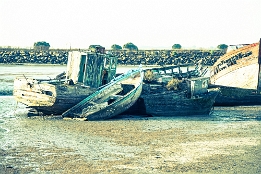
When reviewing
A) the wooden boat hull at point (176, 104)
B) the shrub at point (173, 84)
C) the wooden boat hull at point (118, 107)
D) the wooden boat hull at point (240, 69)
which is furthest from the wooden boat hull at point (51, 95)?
the wooden boat hull at point (240, 69)

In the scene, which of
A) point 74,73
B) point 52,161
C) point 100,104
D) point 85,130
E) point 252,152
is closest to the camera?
point 52,161

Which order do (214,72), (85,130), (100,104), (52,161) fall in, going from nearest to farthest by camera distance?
(52,161) → (85,130) → (100,104) → (214,72)

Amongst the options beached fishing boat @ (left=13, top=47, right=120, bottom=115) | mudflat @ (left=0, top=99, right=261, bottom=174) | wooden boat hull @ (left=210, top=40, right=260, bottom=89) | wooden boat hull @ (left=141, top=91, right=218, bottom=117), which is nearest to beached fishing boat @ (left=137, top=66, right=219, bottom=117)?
wooden boat hull @ (left=141, top=91, right=218, bottom=117)

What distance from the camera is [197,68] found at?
22.8 metres

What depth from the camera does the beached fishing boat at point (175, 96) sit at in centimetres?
1828

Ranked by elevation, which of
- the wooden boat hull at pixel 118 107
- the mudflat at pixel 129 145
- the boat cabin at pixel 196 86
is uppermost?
the boat cabin at pixel 196 86

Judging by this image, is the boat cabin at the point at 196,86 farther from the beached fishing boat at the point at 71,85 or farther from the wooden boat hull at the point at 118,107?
the beached fishing boat at the point at 71,85

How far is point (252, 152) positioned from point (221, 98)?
10.7 meters

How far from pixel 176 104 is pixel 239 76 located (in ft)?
26.2

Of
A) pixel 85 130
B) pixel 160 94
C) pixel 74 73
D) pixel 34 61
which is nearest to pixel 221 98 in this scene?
pixel 160 94

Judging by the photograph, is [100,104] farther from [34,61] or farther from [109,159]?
[34,61]

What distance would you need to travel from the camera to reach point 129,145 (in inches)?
497

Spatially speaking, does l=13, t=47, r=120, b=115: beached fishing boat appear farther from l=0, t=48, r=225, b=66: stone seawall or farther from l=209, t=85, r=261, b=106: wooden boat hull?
l=0, t=48, r=225, b=66: stone seawall

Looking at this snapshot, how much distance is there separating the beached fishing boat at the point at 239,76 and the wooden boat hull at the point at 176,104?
11.5ft
